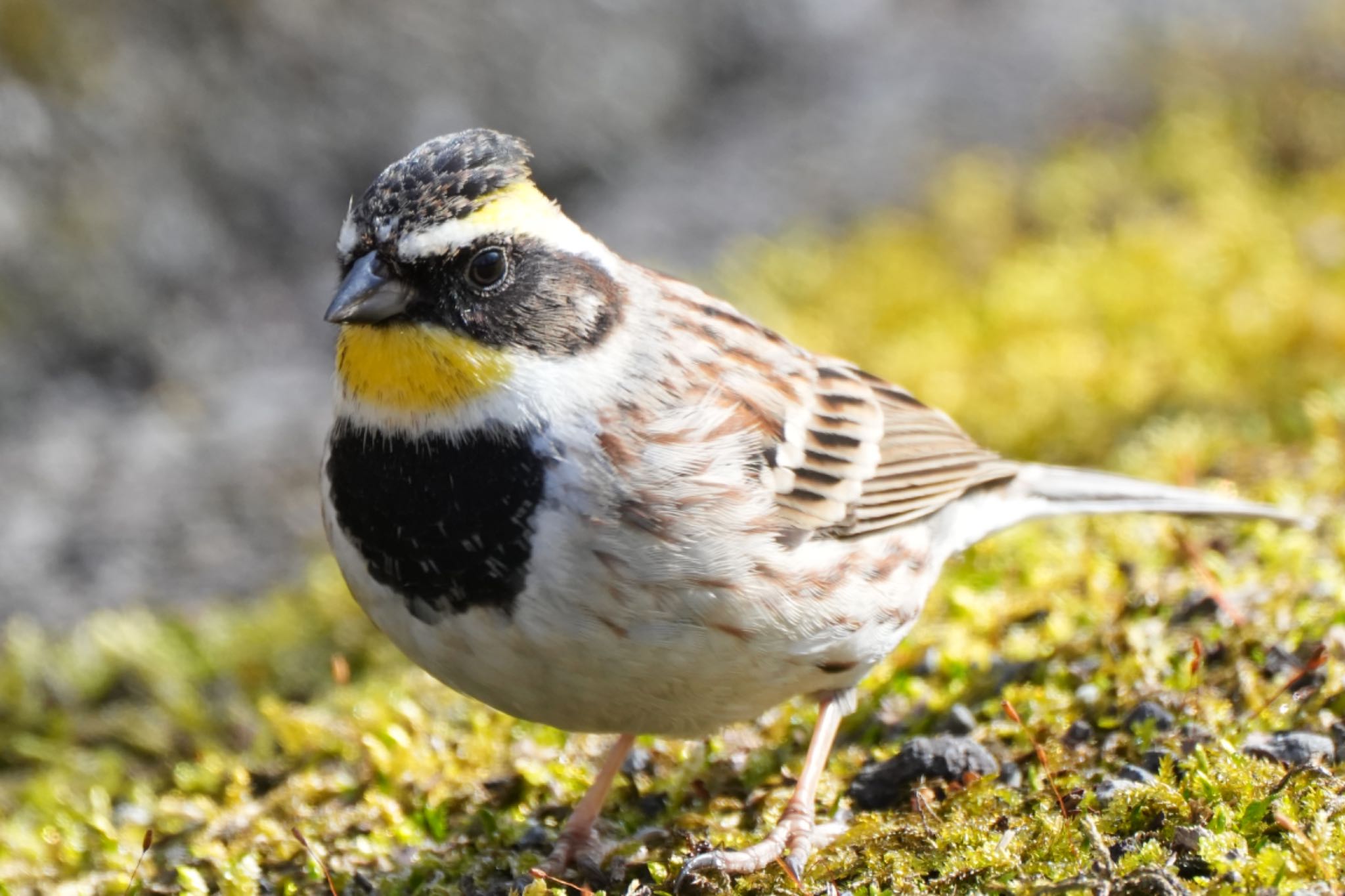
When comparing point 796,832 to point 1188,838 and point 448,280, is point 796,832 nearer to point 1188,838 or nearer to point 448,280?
point 1188,838

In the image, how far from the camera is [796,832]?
13.5 feet

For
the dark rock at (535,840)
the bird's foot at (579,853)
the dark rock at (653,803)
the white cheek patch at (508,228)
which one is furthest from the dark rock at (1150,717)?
the white cheek patch at (508,228)

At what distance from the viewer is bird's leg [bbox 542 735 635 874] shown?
4.23 meters

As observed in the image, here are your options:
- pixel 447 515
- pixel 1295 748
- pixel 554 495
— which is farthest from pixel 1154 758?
pixel 447 515

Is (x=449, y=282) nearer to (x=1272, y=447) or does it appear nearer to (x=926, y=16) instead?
(x=1272, y=447)

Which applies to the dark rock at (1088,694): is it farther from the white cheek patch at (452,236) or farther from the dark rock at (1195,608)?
the white cheek patch at (452,236)

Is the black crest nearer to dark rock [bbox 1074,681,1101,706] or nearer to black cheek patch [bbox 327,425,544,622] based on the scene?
black cheek patch [bbox 327,425,544,622]

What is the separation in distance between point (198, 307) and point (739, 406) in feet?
18.7

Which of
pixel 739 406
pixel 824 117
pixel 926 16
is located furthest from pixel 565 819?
pixel 926 16

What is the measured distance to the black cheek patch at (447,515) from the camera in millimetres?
3691

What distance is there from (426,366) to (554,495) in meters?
0.47

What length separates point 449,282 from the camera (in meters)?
3.76

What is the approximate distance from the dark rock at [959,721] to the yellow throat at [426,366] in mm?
1813

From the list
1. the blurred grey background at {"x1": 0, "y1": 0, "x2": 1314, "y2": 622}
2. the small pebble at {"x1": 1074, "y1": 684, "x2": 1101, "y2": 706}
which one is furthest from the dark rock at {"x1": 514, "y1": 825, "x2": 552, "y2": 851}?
the blurred grey background at {"x1": 0, "y1": 0, "x2": 1314, "y2": 622}
